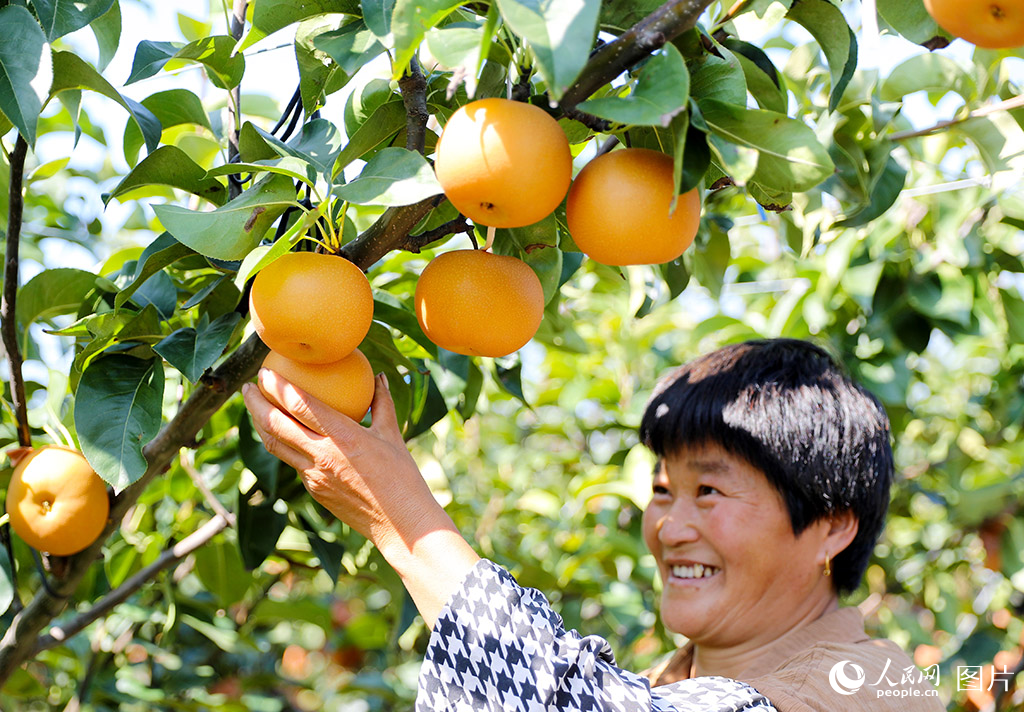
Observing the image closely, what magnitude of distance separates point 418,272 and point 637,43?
816mm

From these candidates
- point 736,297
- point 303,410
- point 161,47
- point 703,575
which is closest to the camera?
point 303,410

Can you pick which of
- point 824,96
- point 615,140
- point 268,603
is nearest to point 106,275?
point 615,140

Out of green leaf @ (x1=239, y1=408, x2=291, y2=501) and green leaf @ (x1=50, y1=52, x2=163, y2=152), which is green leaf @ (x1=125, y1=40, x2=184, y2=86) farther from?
green leaf @ (x1=239, y1=408, x2=291, y2=501)

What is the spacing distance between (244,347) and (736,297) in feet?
7.25

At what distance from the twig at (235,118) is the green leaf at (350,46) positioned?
23 centimetres

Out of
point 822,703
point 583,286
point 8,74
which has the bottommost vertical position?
point 583,286

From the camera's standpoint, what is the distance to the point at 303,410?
749mm

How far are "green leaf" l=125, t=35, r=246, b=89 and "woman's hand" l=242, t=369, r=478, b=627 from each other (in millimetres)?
329

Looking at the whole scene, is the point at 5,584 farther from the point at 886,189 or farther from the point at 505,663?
the point at 886,189

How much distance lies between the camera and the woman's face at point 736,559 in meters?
1.16

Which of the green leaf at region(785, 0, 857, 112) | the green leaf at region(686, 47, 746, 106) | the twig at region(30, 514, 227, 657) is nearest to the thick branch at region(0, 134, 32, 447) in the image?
the twig at region(30, 514, 227, 657)

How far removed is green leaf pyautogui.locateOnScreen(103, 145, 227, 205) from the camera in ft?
2.68

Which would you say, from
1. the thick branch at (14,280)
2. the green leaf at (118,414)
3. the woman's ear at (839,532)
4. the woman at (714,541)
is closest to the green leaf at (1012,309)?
the woman at (714,541)

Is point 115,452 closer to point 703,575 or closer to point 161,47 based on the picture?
point 161,47
